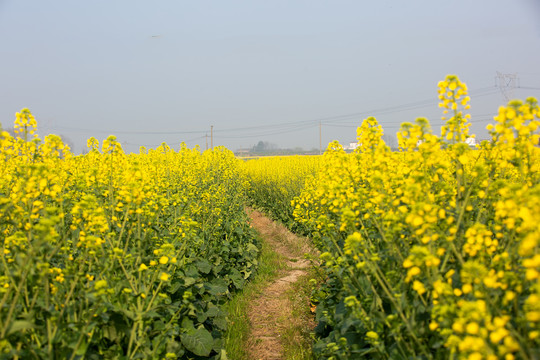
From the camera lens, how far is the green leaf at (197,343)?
3.49 meters

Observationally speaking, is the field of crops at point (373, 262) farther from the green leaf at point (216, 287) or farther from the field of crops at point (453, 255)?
the green leaf at point (216, 287)

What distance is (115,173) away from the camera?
11.9 feet

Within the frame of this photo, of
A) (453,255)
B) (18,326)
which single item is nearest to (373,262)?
(453,255)

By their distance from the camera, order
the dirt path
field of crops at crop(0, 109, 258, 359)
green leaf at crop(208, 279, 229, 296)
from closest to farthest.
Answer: field of crops at crop(0, 109, 258, 359), green leaf at crop(208, 279, 229, 296), the dirt path

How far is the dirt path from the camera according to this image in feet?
15.4

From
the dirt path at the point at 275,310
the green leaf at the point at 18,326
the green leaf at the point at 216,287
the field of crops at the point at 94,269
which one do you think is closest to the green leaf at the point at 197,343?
the field of crops at the point at 94,269

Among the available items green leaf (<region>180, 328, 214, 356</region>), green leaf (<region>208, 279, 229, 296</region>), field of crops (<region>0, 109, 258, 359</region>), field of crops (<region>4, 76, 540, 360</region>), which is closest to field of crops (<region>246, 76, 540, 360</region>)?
field of crops (<region>4, 76, 540, 360</region>)

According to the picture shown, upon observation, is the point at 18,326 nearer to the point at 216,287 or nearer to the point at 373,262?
the point at 373,262

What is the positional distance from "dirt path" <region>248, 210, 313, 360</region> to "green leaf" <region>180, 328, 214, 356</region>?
1.11 m

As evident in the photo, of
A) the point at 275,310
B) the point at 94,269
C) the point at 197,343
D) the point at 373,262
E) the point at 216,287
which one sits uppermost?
the point at 373,262

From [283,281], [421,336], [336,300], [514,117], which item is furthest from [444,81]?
[283,281]

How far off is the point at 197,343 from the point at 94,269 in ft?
4.08

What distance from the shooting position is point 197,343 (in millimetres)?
3533

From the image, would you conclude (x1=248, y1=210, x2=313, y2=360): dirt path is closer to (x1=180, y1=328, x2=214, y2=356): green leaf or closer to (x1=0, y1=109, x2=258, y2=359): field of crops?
(x1=0, y1=109, x2=258, y2=359): field of crops
